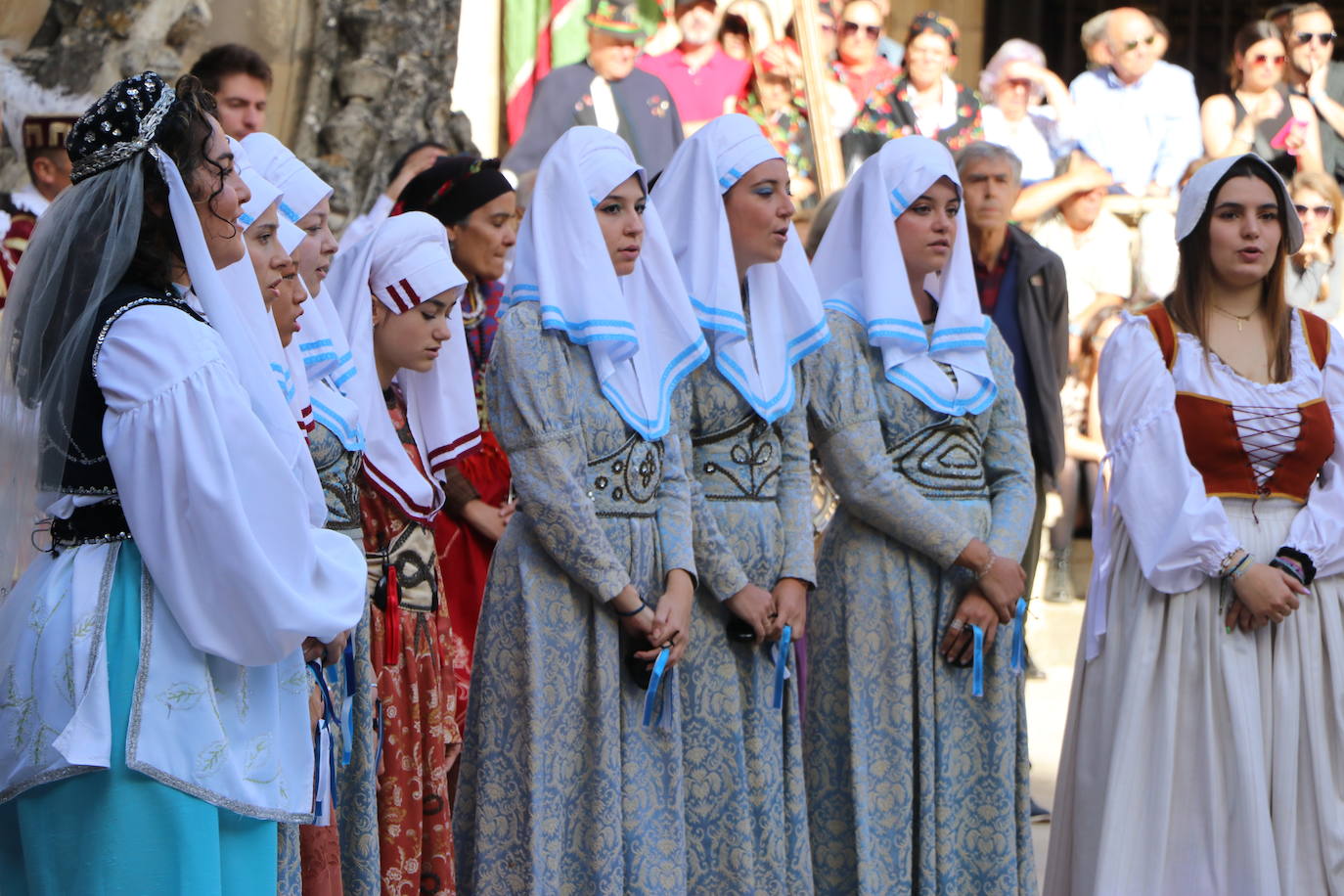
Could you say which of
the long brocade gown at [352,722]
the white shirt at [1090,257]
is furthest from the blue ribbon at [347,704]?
the white shirt at [1090,257]

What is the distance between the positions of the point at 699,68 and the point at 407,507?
6985 millimetres

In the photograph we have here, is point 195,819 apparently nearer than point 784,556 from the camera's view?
Yes

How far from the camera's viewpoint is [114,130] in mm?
2734

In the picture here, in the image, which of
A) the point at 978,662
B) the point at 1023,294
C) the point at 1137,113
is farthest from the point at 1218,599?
the point at 1137,113

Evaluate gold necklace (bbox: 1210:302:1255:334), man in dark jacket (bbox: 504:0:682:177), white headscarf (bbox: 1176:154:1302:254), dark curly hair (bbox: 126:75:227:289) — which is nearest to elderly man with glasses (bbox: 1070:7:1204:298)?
man in dark jacket (bbox: 504:0:682:177)

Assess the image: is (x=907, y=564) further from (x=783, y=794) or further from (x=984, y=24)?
(x=984, y=24)

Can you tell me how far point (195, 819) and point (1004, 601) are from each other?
7.68 ft

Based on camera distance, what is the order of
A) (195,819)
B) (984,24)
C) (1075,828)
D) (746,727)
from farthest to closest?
(984,24) < (1075,828) < (746,727) < (195,819)

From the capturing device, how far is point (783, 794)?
4195mm

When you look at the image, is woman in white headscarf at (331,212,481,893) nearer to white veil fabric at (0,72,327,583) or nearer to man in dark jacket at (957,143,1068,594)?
white veil fabric at (0,72,327,583)

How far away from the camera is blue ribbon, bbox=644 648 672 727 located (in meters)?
3.87

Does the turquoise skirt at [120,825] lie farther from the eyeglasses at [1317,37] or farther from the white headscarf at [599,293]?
the eyeglasses at [1317,37]

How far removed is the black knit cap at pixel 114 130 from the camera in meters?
2.72

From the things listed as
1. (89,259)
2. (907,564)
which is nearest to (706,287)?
(907,564)
